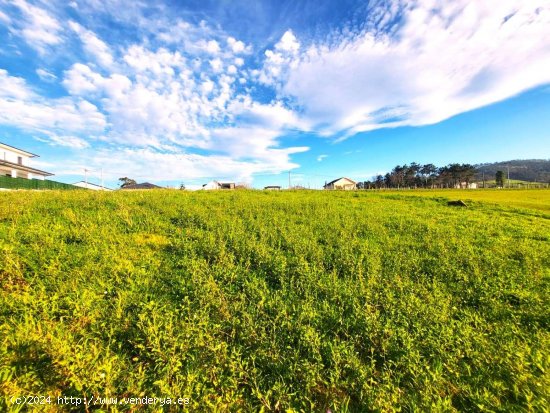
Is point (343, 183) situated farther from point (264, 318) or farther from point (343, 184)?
point (264, 318)

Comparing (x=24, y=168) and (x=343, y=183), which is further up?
(x=24, y=168)

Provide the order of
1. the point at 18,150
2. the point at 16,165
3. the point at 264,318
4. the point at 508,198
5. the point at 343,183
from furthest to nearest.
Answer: the point at 343,183 < the point at 18,150 < the point at 16,165 < the point at 508,198 < the point at 264,318

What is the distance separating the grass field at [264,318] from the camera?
3145 mm

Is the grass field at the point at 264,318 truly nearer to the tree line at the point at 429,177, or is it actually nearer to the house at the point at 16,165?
the house at the point at 16,165

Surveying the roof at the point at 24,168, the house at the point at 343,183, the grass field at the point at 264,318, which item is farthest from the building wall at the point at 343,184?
the grass field at the point at 264,318

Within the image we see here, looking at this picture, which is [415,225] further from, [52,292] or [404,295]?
Result: [52,292]

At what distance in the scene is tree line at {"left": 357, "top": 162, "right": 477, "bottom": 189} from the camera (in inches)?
3910

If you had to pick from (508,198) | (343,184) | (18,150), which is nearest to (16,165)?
(18,150)

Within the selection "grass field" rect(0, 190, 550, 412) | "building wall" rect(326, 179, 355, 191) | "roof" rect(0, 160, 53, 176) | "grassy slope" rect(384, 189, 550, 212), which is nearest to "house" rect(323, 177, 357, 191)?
"building wall" rect(326, 179, 355, 191)

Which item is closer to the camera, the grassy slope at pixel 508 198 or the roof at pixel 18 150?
the grassy slope at pixel 508 198

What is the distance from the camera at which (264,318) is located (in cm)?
450

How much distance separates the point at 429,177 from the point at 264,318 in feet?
396

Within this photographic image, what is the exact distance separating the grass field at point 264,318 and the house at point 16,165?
120 ft

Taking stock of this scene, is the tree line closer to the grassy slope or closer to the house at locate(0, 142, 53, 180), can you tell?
the grassy slope
